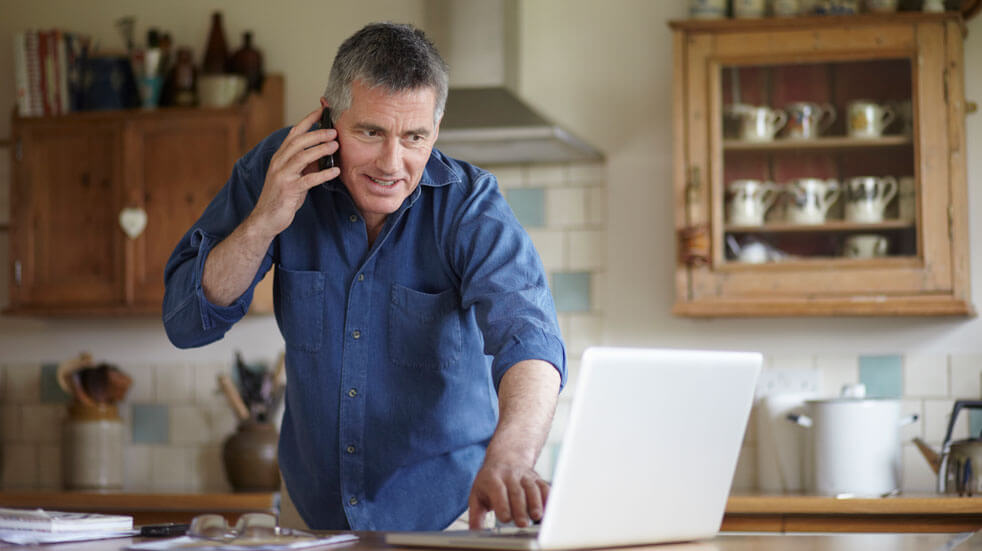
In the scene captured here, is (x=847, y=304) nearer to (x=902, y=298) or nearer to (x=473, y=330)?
(x=902, y=298)

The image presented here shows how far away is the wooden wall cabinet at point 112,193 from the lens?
3.52m

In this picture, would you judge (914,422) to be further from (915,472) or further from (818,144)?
(818,144)

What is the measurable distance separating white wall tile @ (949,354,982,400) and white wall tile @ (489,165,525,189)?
132cm

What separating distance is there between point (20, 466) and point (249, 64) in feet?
4.98

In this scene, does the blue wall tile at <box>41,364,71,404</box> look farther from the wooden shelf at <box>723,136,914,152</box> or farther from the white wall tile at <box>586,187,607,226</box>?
the wooden shelf at <box>723,136,914,152</box>

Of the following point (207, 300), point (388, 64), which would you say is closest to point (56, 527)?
point (207, 300)

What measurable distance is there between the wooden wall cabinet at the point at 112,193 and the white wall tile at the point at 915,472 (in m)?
1.90

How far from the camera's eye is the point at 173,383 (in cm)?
376

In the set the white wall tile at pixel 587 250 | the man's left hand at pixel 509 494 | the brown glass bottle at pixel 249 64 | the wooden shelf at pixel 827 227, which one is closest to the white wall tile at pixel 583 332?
the white wall tile at pixel 587 250

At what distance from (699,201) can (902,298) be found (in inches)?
Answer: 22.7

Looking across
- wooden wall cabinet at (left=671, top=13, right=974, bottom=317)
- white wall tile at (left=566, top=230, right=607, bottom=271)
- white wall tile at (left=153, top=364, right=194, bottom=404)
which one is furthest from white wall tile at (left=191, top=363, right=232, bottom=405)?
wooden wall cabinet at (left=671, top=13, right=974, bottom=317)

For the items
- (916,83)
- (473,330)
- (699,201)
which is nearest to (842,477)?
(699,201)

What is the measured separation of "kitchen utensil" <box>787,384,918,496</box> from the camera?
2969 millimetres

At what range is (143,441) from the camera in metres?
3.76
